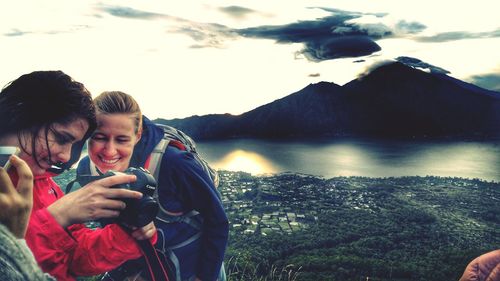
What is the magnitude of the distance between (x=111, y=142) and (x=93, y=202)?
27.4 inches

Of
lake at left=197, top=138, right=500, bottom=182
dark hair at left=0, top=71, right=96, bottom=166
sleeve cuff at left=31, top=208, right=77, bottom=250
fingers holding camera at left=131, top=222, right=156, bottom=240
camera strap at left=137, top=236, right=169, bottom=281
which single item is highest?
dark hair at left=0, top=71, right=96, bottom=166

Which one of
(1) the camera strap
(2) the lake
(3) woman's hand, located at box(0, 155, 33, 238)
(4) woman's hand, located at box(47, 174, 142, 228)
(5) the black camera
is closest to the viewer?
(3) woman's hand, located at box(0, 155, 33, 238)

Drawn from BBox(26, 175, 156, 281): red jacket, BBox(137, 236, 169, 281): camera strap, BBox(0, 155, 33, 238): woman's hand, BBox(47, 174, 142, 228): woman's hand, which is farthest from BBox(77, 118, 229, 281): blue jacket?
BBox(0, 155, 33, 238): woman's hand

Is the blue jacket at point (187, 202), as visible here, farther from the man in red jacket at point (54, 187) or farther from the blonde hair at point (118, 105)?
the man in red jacket at point (54, 187)

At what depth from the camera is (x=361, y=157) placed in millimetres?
104812

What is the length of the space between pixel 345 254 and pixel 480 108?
314ft

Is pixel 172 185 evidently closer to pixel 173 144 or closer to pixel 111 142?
pixel 173 144

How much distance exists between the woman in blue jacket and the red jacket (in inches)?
13.1

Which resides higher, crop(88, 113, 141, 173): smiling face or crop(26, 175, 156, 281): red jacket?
crop(88, 113, 141, 173): smiling face

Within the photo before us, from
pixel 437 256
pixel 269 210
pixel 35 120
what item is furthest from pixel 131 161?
pixel 269 210

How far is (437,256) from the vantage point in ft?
124

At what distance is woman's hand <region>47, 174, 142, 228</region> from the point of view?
1.15m

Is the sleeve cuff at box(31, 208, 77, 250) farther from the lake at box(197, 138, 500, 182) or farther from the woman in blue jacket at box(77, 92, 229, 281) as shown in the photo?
the lake at box(197, 138, 500, 182)

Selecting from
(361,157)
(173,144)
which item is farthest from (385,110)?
(173,144)
